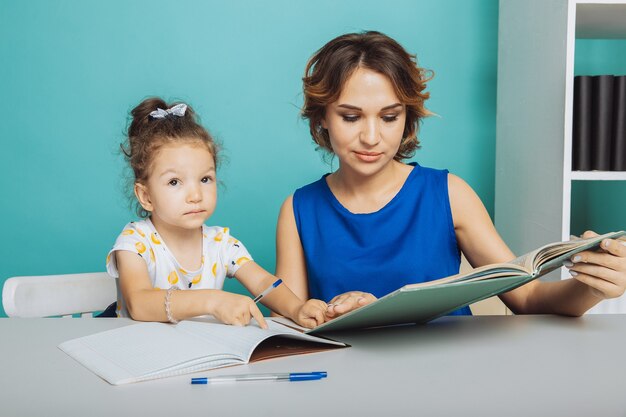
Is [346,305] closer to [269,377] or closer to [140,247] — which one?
→ [269,377]

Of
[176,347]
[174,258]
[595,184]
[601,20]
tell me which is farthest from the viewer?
[595,184]

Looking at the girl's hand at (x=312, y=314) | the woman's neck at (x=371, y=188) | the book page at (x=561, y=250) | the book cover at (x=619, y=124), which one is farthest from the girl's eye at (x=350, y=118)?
the book cover at (x=619, y=124)

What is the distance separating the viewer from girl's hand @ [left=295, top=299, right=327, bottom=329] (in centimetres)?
100

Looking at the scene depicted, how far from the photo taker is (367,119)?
1.31 metres

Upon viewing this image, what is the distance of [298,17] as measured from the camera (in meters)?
2.29

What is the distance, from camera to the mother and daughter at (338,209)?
1.32 meters

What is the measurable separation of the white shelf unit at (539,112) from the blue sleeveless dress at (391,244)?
0.43 meters

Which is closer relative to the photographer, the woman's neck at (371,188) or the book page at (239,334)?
the book page at (239,334)

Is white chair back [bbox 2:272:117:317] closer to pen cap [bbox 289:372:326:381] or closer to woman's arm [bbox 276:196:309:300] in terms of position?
woman's arm [bbox 276:196:309:300]

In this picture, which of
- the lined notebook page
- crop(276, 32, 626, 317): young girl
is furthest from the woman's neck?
the lined notebook page

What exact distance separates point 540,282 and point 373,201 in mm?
452

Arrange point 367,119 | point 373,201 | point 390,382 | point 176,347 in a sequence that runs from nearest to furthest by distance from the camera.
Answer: point 390,382
point 176,347
point 367,119
point 373,201

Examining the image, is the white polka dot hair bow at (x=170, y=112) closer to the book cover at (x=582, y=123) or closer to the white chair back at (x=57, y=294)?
the white chair back at (x=57, y=294)

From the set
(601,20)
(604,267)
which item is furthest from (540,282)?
(601,20)
